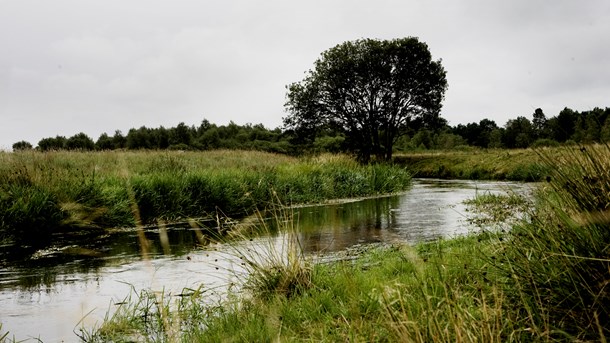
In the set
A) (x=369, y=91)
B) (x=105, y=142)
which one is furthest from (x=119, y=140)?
(x=369, y=91)

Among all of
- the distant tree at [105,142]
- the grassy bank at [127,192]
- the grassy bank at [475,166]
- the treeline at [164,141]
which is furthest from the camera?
the distant tree at [105,142]

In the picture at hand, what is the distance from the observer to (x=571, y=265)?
9.70ft

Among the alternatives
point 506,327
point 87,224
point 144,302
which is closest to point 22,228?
point 87,224

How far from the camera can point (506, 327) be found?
3078 mm

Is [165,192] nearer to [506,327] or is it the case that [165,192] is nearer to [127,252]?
[127,252]

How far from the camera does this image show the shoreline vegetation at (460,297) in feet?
9.29

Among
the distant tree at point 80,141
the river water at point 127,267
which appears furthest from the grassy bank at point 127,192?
the distant tree at point 80,141

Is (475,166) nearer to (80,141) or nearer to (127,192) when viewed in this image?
(127,192)

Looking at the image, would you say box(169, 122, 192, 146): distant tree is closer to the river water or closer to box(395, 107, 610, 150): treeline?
box(395, 107, 610, 150): treeline

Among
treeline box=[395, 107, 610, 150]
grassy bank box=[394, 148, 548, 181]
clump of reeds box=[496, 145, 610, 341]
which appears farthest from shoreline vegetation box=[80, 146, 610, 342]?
treeline box=[395, 107, 610, 150]

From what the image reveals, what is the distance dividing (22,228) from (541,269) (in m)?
8.88

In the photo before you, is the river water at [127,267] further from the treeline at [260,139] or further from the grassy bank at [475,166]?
the treeline at [260,139]

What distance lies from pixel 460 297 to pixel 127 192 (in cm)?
987

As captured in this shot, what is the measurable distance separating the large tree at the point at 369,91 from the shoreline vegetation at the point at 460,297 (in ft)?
108
